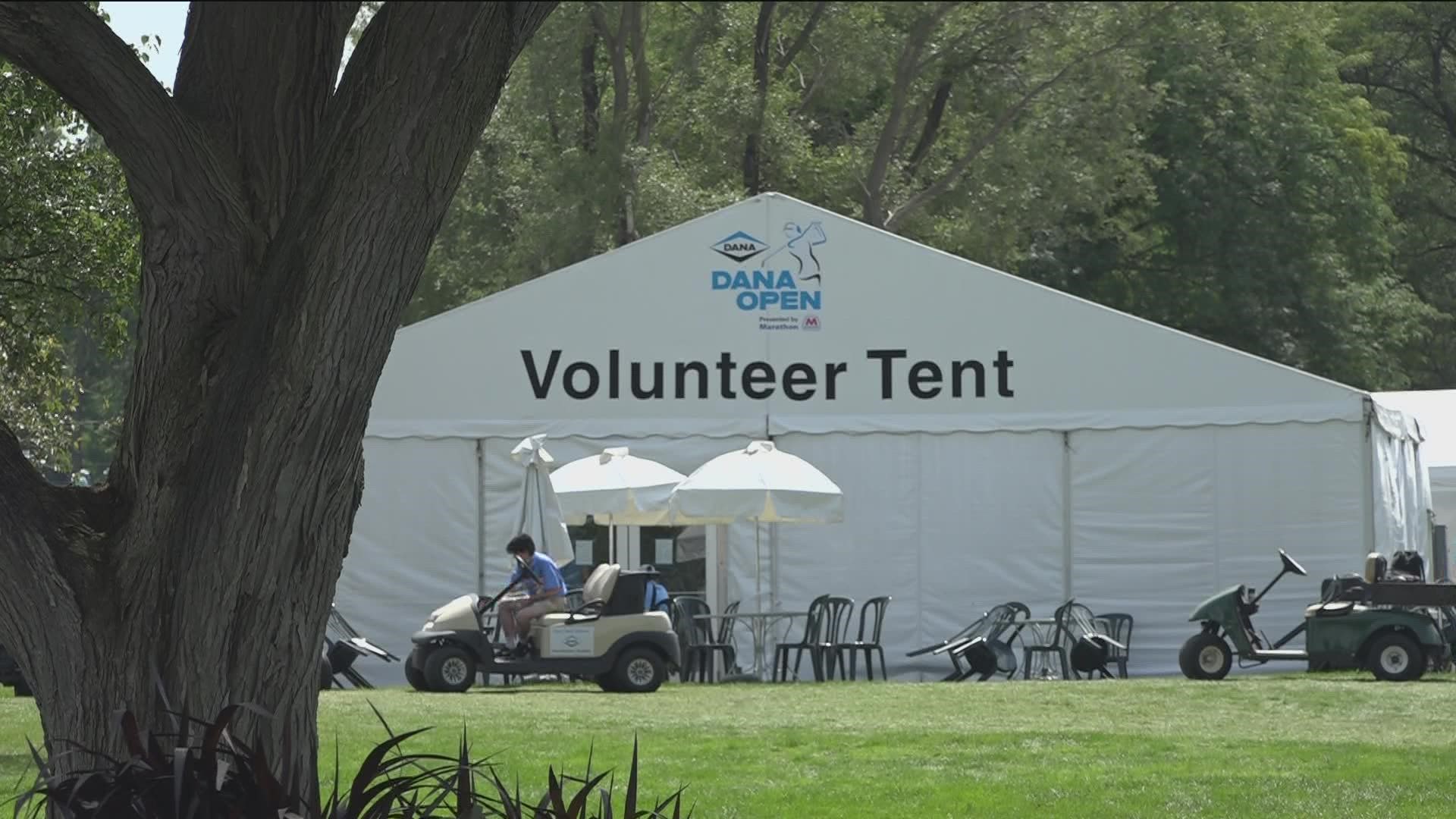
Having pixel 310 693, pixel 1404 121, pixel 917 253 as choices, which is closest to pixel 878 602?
pixel 917 253

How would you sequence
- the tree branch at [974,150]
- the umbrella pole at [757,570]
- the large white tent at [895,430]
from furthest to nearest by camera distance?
the tree branch at [974,150], the large white tent at [895,430], the umbrella pole at [757,570]

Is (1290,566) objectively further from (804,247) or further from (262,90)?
(262,90)

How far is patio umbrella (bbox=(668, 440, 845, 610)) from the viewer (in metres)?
18.2

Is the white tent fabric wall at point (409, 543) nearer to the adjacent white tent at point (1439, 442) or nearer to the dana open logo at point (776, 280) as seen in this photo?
the dana open logo at point (776, 280)

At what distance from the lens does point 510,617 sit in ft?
58.9

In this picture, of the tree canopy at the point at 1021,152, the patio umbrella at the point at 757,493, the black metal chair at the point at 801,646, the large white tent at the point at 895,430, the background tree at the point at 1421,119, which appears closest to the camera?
the patio umbrella at the point at 757,493

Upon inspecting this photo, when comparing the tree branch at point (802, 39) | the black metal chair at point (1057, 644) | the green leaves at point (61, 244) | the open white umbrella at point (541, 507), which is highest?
the tree branch at point (802, 39)

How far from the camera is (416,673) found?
57.9ft

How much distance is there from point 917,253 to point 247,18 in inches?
613

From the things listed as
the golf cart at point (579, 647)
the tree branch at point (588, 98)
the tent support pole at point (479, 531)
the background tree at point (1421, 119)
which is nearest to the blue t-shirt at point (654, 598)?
the golf cart at point (579, 647)

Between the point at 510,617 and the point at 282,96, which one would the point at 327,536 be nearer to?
the point at 282,96

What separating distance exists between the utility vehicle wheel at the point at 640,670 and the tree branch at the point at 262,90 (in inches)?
467

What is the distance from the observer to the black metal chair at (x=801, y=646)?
64.1ft

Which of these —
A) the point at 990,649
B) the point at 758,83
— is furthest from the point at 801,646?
the point at 758,83
